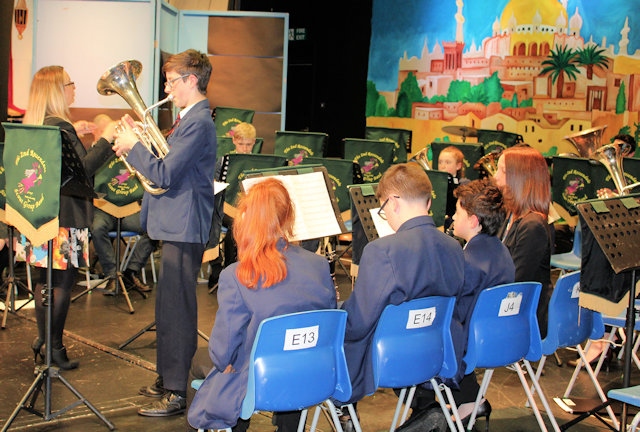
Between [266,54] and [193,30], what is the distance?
103cm

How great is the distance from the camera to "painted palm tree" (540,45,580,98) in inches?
433

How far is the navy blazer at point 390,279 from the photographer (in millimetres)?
3379

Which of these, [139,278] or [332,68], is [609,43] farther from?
[139,278]

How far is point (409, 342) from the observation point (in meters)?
3.48

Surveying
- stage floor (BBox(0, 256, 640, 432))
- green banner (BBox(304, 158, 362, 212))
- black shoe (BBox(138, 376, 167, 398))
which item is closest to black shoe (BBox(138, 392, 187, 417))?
stage floor (BBox(0, 256, 640, 432))

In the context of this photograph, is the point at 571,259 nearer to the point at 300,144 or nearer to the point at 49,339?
the point at 300,144

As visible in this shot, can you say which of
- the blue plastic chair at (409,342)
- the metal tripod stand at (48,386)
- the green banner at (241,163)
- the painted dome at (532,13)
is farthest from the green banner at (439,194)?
the painted dome at (532,13)

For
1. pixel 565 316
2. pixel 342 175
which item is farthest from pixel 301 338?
pixel 342 175

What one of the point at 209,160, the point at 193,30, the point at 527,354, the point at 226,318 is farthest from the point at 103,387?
the point at 193,30

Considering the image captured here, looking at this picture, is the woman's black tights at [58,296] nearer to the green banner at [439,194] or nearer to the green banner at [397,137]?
the green banner at [439,194]

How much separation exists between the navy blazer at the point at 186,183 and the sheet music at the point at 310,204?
0.87ft

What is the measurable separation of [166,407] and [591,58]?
8.36 m

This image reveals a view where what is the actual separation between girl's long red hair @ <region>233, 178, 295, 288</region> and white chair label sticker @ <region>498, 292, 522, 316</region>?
1.22 m

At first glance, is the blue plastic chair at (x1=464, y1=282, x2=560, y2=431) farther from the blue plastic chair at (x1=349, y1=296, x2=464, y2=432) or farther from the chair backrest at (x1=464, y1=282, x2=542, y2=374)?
the blue plastic chair at (x1=349, y1=296, x2=464, y2=432)
